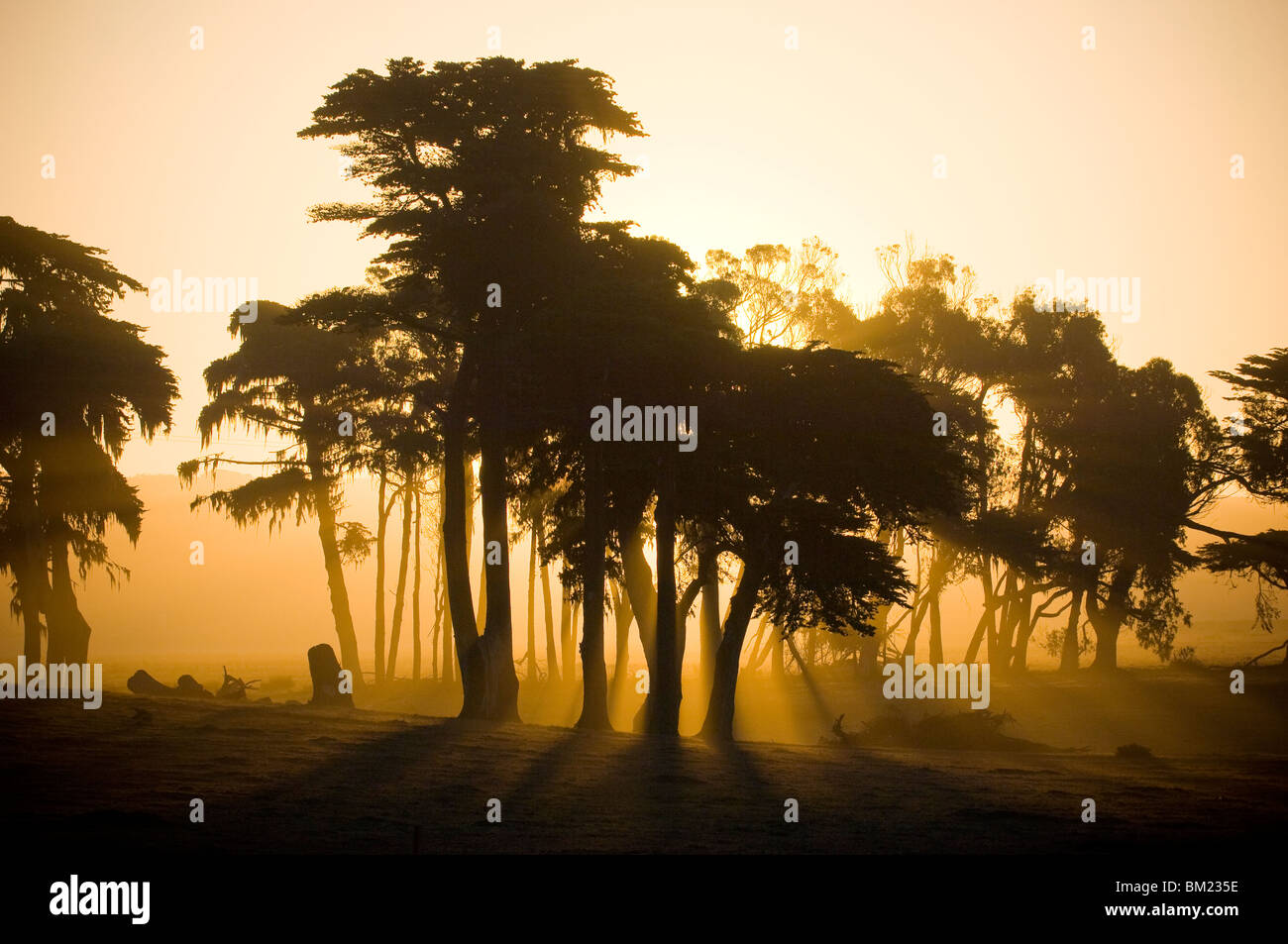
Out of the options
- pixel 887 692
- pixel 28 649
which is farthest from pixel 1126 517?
pixel 28 649

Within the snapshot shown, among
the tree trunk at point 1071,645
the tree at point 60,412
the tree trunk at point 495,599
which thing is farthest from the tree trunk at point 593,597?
the tree trunk at point 1071,645

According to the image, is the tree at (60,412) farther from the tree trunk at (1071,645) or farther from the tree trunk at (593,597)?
the tree trunk at (1071,645)

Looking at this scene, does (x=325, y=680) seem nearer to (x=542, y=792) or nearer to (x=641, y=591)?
(x=641, y=591)

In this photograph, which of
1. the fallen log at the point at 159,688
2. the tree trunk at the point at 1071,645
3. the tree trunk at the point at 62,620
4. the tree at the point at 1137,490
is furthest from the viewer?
the tree trunk at the point at 1071,645

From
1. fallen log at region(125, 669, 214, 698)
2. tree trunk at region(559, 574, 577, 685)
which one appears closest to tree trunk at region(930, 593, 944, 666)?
tree trunk at region(559, 574, 577, 685)

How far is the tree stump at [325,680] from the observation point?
3341 centimetres

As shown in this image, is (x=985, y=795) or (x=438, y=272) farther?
(x=438, y=272)

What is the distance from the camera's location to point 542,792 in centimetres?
1864

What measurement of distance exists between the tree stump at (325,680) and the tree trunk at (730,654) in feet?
35.2

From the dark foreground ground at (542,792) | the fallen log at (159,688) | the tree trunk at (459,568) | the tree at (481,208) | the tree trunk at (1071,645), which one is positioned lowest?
the tree trunk at (1071,645)

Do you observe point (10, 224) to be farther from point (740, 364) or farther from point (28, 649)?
point (740, 364)

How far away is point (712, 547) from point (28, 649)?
21394 mm

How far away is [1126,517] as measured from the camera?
5144 cm

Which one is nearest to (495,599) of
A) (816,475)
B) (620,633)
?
(816,475)
